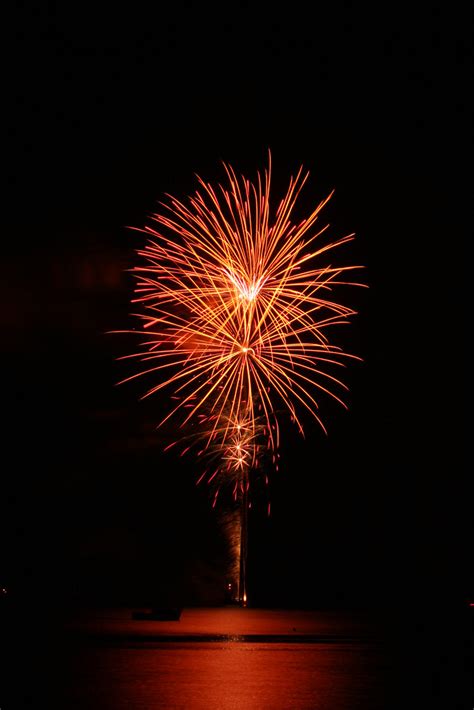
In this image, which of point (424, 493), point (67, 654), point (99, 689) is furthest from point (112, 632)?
point (424, 493)

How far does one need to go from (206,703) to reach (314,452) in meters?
25.8

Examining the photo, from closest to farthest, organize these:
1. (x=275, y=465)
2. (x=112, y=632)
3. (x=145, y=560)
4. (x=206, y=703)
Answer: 1. (x=206, y=703)
2. (x=112, y=632)
3. (x=145, y=560)
4. (x=275, y=465)

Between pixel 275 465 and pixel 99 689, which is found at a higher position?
pixel 275 465

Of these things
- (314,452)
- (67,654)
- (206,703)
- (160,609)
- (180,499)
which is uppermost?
(314,452)

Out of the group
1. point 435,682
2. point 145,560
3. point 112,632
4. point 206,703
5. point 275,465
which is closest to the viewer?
point 206,703

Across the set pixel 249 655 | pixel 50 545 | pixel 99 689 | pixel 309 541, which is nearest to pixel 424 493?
pixel 309 541

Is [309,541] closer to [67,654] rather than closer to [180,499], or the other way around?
[180,499]

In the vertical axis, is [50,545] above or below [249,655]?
above

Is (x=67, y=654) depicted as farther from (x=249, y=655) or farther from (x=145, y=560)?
(x=145, y=560)

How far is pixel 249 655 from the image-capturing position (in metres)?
14.5

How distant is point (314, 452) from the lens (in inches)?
1389

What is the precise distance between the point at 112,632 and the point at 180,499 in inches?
629

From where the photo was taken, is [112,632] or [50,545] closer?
[112,632]

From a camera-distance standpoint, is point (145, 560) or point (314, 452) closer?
point (145, 560)
